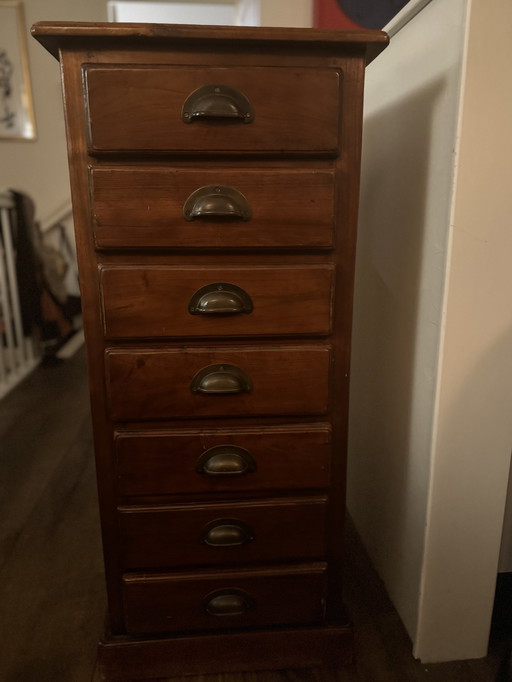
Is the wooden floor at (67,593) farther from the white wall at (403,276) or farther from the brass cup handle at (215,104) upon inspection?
the brass cup handle at (215,104)

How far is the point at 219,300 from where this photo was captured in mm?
751

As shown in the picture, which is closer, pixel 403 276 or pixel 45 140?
pixel 403 276

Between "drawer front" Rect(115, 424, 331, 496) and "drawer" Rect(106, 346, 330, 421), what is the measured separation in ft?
0.12

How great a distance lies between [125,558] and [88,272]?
47cm

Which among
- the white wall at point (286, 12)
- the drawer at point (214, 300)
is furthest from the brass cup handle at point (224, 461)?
the white wall at point (286, 12)

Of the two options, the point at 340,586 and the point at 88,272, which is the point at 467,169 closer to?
the point at 88,272

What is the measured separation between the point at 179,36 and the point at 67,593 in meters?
1.08

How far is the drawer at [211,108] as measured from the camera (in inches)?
27.0

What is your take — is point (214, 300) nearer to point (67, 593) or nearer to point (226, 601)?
point (226, 601)

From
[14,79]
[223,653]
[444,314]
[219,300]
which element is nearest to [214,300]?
[219,300]

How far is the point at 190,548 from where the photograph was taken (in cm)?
86

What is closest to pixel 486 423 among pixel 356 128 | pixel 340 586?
pixel 340 586

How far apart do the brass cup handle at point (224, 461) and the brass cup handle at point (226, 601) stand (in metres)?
0.23

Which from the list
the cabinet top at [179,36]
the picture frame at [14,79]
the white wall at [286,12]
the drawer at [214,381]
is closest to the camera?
the cabinet top at [179,36]
